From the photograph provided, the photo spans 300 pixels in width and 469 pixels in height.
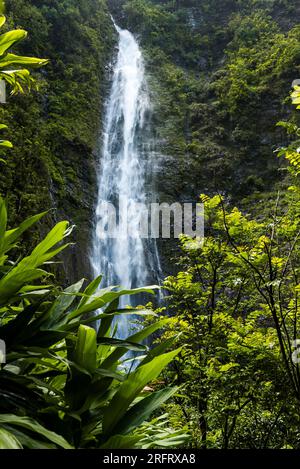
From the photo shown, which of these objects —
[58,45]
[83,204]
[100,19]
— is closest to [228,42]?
[100,19]

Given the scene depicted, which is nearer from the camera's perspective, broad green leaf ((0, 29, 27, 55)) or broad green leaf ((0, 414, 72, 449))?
broad green leaf ((0, 414, 72, 449))

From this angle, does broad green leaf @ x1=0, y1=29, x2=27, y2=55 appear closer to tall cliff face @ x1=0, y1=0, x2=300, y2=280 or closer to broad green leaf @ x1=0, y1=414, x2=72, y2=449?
broad green leaf @ x1=0, y1=414, x2=72, y2=449

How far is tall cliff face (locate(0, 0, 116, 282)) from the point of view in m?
8.29

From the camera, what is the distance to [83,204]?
1354 cm

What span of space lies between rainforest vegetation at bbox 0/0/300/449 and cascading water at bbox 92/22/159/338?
17.1 inches

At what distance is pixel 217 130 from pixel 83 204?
284 inches

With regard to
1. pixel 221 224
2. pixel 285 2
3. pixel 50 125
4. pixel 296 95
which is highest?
pixel 285 2

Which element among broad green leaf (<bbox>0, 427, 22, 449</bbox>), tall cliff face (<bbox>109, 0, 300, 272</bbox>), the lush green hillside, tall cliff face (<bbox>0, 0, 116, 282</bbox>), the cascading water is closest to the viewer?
broad green leaf (<bbox>0, 427, 22, 449</bbox>)

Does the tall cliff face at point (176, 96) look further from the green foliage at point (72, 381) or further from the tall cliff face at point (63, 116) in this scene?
the green foliage at point (72, 381)

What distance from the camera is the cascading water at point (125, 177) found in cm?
1266

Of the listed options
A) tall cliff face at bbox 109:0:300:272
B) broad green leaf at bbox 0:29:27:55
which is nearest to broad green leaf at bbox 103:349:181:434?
broad green leaf at bbox 0:29:27:55

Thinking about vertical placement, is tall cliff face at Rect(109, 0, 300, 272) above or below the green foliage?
above

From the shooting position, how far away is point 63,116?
52.2 ft
